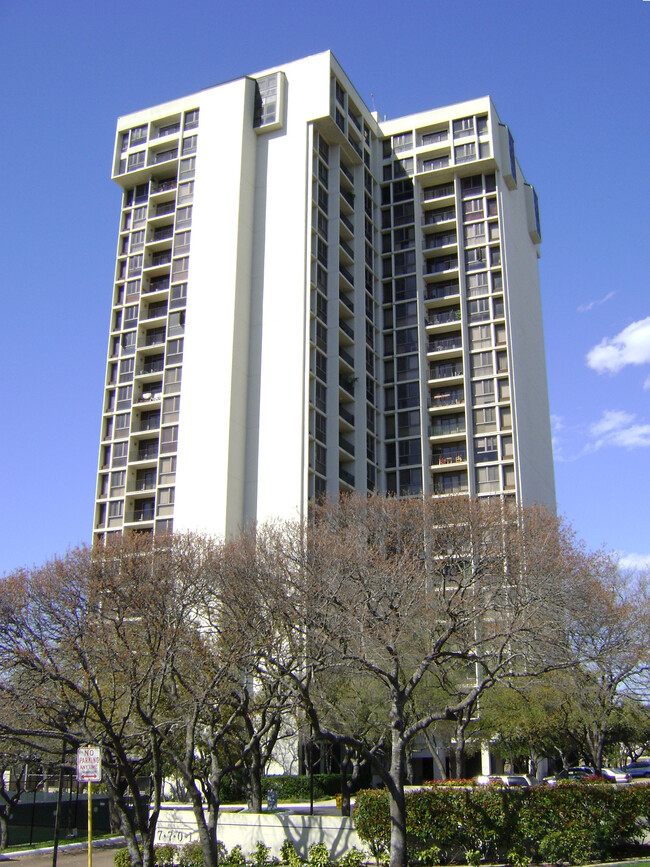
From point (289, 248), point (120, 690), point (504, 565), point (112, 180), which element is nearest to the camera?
point (120, 690)

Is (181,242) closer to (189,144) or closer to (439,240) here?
(189,144)

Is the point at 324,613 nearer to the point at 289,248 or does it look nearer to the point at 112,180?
the point at 289,248

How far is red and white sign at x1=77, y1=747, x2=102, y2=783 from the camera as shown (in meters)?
18.1

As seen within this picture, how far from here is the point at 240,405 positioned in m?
54.4

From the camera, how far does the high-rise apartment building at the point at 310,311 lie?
54188 mm

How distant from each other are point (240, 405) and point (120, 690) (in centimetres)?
2922

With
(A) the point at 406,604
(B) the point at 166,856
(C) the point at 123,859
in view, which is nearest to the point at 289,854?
(B) the point at 166,856

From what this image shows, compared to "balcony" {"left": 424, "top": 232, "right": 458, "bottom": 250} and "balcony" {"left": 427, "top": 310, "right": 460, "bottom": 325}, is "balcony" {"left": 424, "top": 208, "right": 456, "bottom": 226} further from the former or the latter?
"balcony" {"left": 427, "top": 310, "right": 460, "bottom": 325}

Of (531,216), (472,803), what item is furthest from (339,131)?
(472,803)

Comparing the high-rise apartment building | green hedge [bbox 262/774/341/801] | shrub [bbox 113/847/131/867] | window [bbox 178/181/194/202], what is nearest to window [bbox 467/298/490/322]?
the high-rise apartment building

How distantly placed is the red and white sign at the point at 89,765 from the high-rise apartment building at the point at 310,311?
31.5 metres

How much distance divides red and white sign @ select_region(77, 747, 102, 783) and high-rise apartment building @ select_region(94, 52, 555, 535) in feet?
103

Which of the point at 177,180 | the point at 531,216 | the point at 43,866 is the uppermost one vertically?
the point at 531,216

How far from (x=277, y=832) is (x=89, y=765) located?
33.0ft
